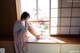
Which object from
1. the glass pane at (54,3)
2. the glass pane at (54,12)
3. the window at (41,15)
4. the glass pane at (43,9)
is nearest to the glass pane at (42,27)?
the window at (41,15)

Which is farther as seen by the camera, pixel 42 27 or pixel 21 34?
pixel 42 27

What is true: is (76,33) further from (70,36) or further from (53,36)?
(53,36)

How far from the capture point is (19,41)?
102 inches

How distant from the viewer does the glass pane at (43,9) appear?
9.63ft

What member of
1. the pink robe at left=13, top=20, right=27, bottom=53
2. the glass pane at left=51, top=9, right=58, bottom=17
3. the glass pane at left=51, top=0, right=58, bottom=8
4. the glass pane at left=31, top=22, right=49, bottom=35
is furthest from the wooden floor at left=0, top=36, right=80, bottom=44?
the glass pane at left=51, top=0, right=58, bottom=8

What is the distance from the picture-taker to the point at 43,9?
299 centimetres

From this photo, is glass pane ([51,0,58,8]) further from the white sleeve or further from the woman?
the white sleeve

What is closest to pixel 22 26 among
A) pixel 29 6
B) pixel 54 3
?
pixel 29 6

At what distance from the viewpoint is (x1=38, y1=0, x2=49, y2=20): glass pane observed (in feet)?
9.63

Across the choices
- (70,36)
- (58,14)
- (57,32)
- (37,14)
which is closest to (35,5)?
(37,14)

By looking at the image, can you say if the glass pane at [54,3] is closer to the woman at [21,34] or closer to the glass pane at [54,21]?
the glass pane at [54,21]

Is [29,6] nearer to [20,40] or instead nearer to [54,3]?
[54,3]

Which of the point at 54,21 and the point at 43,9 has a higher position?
the point at 43,9

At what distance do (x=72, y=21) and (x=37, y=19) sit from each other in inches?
28.4
